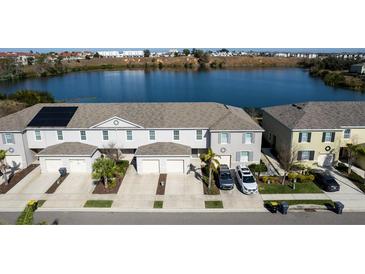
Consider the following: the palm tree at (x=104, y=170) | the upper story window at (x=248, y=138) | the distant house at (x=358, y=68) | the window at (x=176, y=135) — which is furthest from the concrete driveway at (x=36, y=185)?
the distant house at (x=358, y=68)

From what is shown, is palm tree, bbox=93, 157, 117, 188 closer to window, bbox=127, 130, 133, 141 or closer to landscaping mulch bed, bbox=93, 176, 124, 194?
landscaping mulch bed, bbox=93, 176, 124, 194

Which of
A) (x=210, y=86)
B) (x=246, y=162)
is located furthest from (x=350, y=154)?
(x=210, y=86)

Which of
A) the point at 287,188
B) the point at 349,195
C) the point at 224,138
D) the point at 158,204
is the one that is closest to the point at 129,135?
the point at 158,204

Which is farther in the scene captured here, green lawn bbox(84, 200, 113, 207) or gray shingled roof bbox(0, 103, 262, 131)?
gray shingled roof bbox(0, 103, 262, 131)

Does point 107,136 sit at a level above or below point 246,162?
above

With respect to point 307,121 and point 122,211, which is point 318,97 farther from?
point 122,211

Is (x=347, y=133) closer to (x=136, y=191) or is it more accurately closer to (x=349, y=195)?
(x=349, y=195)

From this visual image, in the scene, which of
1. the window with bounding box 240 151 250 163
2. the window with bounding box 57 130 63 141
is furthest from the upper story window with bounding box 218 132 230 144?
the window with bounding box 57 130 63 141
